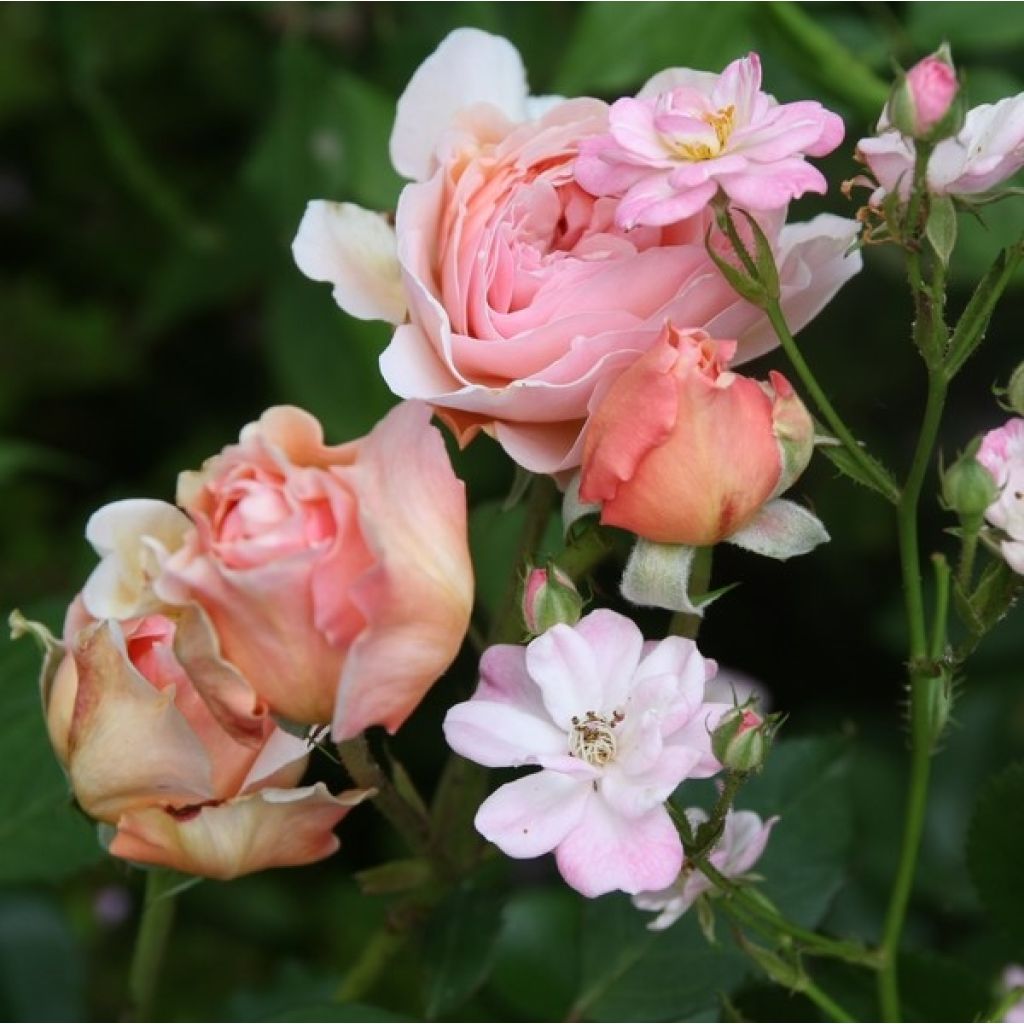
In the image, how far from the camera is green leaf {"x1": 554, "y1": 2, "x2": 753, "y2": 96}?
0.84 metres

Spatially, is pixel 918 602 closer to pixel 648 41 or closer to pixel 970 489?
pixel 970 489

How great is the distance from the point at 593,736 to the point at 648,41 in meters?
0.45

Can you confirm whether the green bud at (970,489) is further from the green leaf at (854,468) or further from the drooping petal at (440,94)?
the drooping petal at (440,94)

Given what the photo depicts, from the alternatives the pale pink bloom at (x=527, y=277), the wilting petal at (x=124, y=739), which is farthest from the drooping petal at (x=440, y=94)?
the wilting petal at (x=124, y=739)

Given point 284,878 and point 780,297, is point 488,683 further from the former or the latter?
point 284,878

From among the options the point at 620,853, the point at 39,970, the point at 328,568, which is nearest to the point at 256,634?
the point at 328,568

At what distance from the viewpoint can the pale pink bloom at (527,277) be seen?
547 millimetres

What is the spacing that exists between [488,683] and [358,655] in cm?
7

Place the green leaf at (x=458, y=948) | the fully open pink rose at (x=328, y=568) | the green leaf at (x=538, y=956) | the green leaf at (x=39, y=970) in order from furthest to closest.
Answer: the green leaf at (x=39, y=970) < the green leaf at (x=538, y=956) < the green leaf at (x=458, y=948) < the fully open pink rose at (x=328, y=568)

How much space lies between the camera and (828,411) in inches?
21.2

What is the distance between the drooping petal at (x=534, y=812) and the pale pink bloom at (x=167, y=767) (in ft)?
0.18

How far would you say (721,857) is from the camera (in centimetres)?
60

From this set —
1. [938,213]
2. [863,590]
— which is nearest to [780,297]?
[938,213]

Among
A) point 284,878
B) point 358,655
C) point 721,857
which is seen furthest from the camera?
point 284,878
